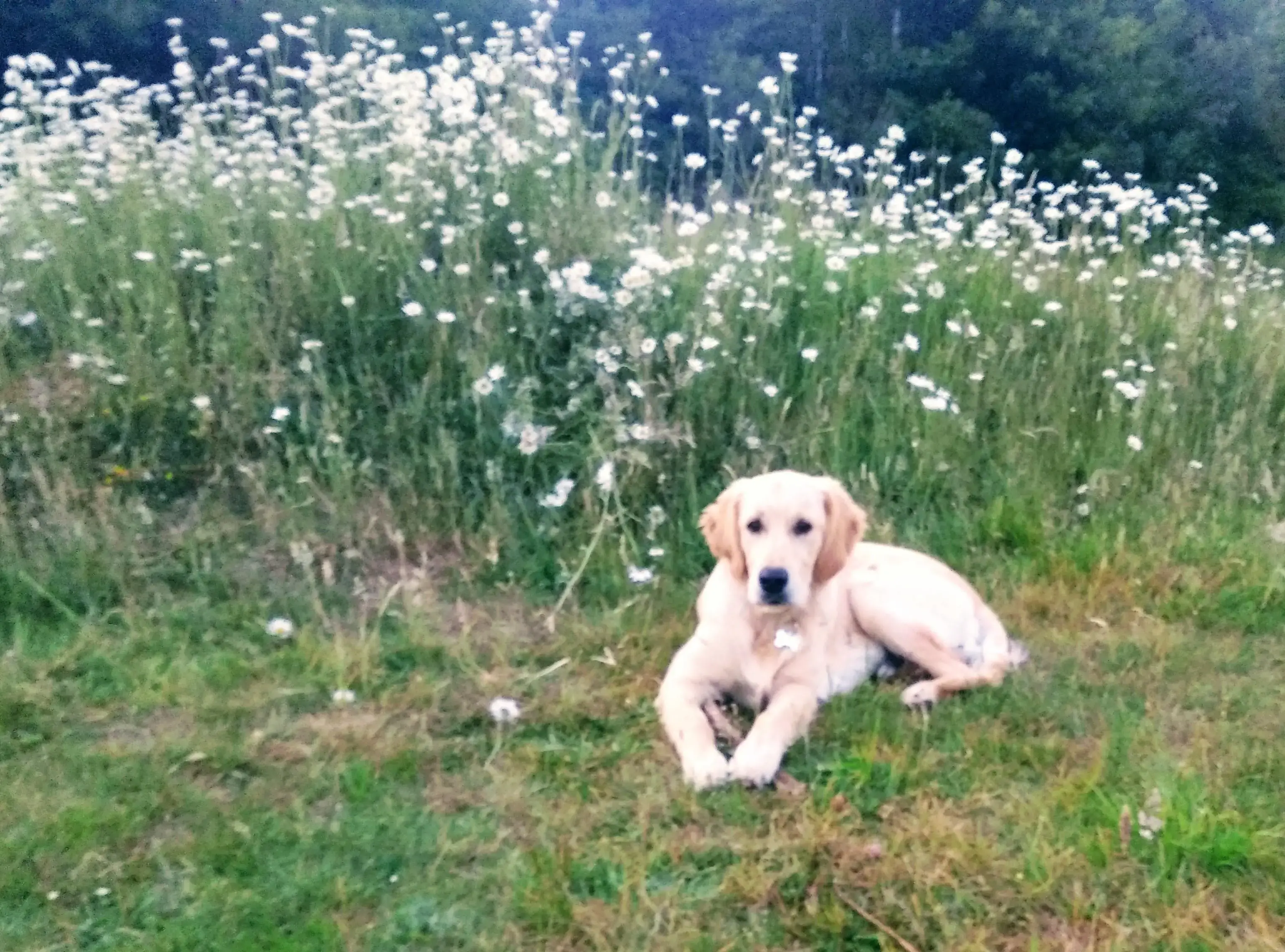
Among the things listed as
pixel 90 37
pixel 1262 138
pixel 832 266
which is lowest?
pixel 1262 138

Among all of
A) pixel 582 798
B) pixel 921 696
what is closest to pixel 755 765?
pixel 582 798

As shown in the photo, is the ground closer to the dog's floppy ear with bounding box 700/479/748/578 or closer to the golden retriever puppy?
the golden retriever puppy

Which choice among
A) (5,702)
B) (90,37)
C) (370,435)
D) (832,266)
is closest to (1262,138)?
(90,37)

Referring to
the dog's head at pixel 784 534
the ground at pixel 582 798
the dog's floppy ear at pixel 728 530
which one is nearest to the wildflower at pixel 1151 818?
the ground at pixel 582 798

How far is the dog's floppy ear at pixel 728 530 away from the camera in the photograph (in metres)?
3.29

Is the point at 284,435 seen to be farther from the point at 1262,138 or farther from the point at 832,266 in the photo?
the point at 1262,138

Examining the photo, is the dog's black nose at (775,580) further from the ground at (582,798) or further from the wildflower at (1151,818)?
the wildflower at (1151,818)

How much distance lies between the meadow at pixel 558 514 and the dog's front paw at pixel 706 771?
0.04m

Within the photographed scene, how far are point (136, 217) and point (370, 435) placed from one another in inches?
54.7

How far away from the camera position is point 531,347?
4656 millimetres

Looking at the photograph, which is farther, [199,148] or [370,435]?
[199,148]

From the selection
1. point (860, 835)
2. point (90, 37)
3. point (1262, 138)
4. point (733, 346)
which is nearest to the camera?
point (860, 835)

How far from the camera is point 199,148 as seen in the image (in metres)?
5.27

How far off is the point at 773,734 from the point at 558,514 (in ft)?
4.65
